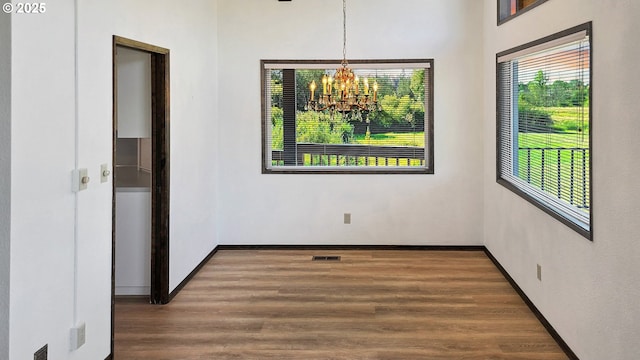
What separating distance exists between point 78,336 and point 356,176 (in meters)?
3.99

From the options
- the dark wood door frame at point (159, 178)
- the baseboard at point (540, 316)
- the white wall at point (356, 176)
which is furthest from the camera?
the white wall at point (356, 176)

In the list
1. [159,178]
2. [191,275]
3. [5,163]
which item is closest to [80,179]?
[5,163]

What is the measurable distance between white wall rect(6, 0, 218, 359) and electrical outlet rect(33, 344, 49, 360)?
0.03 m

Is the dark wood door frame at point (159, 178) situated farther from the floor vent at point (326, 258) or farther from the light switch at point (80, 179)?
the floor vent at point (326, 258)

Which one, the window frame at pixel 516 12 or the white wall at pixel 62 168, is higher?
the window frame at pixel 516 12

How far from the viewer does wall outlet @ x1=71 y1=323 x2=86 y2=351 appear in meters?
3.19

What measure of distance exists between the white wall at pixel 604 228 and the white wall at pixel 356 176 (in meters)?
2.13

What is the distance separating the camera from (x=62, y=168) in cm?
303

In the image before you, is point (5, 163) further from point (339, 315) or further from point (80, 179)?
point (339, 315)

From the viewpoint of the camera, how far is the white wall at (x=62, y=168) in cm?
264

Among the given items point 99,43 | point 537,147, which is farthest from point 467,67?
point 99,43

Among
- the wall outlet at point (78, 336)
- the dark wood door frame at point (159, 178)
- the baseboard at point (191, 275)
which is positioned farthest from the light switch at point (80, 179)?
the baseboard at point (191, 275)

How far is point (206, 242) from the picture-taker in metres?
6.14

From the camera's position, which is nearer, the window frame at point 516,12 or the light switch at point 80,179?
the light switch at point 80,179
